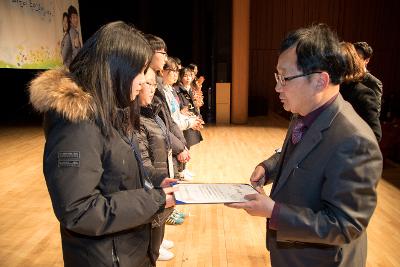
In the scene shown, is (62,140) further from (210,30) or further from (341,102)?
(210,30)

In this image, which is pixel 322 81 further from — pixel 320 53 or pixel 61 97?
pixel 61 97

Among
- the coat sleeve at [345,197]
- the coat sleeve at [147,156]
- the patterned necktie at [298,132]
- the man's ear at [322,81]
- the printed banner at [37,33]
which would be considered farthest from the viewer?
the printed banner at [37,33]

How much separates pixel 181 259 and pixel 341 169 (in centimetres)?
185

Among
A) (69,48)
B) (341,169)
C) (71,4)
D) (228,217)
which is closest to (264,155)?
(228,217)

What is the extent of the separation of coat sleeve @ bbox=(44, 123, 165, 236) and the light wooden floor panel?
5.11 ft

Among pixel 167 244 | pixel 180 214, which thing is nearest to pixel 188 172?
pixel 180 214

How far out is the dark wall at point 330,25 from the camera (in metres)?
11.9

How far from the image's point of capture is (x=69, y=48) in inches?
231

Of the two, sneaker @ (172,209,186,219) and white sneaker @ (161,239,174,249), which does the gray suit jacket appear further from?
sneaker @ (172,209,186,219)

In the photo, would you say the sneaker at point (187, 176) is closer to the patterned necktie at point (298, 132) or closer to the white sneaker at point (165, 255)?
the white sneaker at point (165, 255)

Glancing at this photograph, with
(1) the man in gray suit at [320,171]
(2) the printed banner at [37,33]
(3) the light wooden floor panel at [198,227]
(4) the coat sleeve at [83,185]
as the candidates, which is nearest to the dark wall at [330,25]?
(2) the printed banner at [37,33]

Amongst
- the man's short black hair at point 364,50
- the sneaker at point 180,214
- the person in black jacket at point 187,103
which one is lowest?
the sneaker at point 180,214

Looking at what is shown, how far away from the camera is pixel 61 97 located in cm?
98

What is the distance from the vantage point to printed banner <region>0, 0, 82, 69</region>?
400 cm
